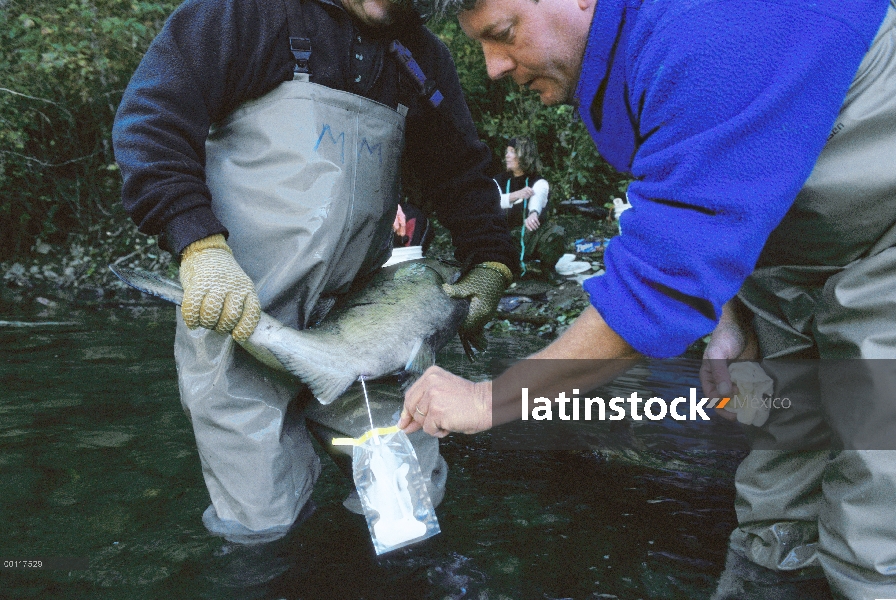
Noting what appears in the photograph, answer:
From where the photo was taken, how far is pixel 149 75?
7.46 feet

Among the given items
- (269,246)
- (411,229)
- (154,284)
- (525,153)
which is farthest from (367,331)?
(525,153)

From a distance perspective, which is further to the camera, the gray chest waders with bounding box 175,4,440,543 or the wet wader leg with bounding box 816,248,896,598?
the gray chest waders with bounding box 175,4,440,543

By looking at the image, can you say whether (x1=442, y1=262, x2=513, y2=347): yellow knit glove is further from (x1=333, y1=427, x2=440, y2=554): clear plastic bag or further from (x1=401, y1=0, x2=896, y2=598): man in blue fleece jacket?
(x1=401, y1=0, x2=896, y2=598): man in blue fleece jacket

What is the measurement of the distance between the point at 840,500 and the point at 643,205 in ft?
3.48

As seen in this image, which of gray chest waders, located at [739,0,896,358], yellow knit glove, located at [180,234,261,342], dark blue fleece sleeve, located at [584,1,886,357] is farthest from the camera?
yellow knit glove, located at [180,234,261,342]

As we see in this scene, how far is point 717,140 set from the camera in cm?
148

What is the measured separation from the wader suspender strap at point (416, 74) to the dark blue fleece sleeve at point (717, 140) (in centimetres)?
126

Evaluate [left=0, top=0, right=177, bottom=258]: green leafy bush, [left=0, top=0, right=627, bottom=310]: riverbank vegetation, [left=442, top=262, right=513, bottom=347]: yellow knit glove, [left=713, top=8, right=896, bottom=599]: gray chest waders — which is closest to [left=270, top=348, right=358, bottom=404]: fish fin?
[left=442, top=262, right=513, bottom=347]: yellow knit glove

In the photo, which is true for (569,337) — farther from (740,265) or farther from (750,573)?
(750,573)

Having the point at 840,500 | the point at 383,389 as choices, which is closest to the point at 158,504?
the point at 383,389

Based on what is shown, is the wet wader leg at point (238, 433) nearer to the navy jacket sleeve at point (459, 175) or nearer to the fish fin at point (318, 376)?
the fish fin at point (318, 376)

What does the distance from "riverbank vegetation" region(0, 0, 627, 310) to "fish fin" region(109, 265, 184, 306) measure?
9.52m

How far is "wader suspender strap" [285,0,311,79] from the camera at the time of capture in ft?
7.91

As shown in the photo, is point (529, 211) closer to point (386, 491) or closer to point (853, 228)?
point (386, 491)
